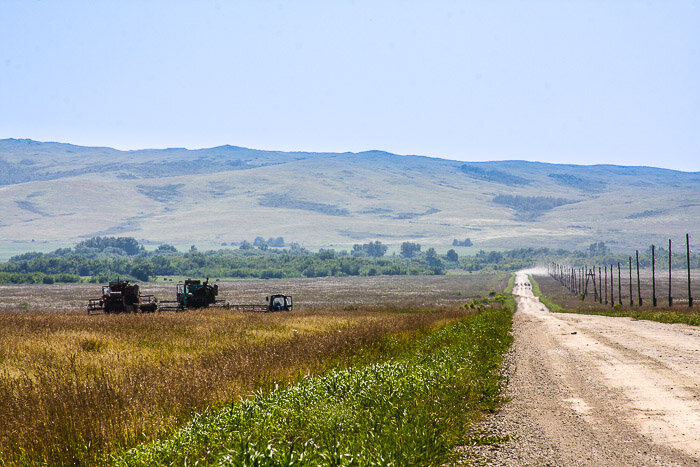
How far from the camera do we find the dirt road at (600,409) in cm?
876

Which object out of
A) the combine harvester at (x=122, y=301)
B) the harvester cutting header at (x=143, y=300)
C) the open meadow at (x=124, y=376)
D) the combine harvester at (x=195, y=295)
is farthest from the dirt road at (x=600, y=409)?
the combine harvester at (x=195, y=295)

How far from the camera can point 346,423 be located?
29.2ft

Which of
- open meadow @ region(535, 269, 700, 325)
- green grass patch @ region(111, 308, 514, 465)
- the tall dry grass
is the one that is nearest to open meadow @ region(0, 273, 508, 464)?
the tall dry grass

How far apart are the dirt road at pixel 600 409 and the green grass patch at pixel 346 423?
75cm

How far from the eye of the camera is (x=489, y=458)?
8680 millimetres

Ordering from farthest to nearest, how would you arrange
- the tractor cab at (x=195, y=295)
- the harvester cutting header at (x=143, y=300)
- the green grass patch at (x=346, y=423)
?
the tractor cab at (x=195, y=295)
the harvester cutting header at (x=143, y=300)
the green grass patch at (x=346, y=423)

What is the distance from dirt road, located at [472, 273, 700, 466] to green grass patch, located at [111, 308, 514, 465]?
75cm

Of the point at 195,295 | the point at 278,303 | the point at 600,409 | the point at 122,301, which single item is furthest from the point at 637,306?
the point at 600,409

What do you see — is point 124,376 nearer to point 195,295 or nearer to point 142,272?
point 195,295

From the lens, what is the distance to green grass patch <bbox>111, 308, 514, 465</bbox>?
7285mm

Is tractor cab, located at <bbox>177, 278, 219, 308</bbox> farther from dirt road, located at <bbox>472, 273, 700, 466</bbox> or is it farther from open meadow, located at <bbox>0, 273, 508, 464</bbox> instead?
dirt road, located at <bbox>472, 273, 700, 466</bbox>

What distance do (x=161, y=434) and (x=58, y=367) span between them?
23.4 ft

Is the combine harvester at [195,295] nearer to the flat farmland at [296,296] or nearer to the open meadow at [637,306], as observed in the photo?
the flat farmland at [296,296]

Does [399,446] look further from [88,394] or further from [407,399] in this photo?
[88,394]
